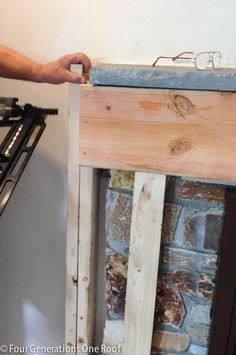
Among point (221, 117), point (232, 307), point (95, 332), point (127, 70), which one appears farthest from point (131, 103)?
point (95, 332)

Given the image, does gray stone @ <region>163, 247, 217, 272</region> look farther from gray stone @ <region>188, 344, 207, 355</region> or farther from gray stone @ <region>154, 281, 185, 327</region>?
gray stone @ <region>188, 344, 207, 355</region>

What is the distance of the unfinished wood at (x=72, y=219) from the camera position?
41.1 inches

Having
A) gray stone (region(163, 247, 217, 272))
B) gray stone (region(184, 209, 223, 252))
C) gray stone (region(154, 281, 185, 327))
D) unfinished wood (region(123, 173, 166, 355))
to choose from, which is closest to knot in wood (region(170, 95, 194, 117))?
unfinished wood (region(123, 173, 166, 355))

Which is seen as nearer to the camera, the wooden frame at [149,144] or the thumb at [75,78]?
the wooden frame at [149,144]

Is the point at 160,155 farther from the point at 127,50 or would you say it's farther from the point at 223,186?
the point at 127,50

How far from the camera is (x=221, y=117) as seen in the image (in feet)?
2.79

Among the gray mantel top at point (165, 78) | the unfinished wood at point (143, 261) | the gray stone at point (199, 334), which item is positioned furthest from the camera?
the gray stone at point (199, 334)

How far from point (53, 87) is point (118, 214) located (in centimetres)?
47

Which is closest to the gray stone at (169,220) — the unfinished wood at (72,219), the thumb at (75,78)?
the unfinished wood at (72,219)

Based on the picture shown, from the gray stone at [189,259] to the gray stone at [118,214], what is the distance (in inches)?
4.9

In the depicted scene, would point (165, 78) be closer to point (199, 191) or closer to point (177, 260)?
point (199, 191)

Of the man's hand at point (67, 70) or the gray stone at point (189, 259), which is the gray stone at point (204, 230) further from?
the man's hand at point (67, 70)

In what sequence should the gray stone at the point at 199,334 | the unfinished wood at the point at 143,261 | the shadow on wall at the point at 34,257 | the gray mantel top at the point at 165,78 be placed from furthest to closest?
the shadow on wall at the point at 34,257 → the gray stone at the point at 199,334 → the unfinished wood at the point at 143,261 → the gray mantel top at the point at 165,78

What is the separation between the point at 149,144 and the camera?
2.97 feet
